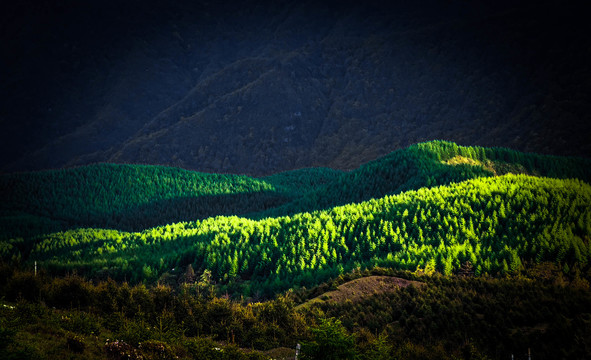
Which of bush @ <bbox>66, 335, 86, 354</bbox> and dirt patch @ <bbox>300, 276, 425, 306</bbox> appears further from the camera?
dirt patch @ <bbox>300, 276, 425, 306</bbox>

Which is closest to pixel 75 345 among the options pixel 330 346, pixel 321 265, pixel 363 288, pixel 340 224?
pixel 330 346

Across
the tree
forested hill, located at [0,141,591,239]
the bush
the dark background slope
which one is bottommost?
the tree

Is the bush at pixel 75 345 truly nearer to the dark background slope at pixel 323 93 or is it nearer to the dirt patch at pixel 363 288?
the dirt patch at pixel 363 288

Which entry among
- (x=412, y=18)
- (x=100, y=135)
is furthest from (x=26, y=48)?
(x=412, y=18)

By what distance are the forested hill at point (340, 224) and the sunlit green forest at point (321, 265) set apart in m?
0.16

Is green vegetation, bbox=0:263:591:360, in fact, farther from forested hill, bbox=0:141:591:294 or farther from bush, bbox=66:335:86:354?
forested hill, bbox=0:141:591:294

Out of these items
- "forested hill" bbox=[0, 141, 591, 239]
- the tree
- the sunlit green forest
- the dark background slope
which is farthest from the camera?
the dark background slope

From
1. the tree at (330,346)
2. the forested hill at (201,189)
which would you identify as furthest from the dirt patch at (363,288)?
the forested hill at (201,189)

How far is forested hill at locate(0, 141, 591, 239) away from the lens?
182ft

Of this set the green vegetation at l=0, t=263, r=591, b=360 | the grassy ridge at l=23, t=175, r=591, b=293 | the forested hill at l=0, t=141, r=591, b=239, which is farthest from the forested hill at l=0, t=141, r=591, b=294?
the green vegetation at l=0, t=263, r=591, b=360

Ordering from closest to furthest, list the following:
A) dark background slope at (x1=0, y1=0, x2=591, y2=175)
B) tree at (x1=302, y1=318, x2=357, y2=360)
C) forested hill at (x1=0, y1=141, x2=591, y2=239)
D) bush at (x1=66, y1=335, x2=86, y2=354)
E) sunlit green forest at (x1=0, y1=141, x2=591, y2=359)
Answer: tree at (x1=302, y1=318, x2=357, y2=360) < bush at (x1=66, y1=335, x2=86, y2=354) < sunlit green forest at (x1=0, y1=141, x2=591, y2=359) < forested hill at (x1=0, y1=141, x2=591, y2=239) < dark background slope at (x1=0, y1=0, x2=591, y2=175)

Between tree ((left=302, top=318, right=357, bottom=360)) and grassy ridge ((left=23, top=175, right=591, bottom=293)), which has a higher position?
grassy ridge ((left=23, top=175, right=591, bottom=293))

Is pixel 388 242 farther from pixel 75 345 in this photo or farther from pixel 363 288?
pixel 75 345

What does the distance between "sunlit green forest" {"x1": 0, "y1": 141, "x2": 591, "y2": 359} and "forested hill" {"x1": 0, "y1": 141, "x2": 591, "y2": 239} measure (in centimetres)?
27
